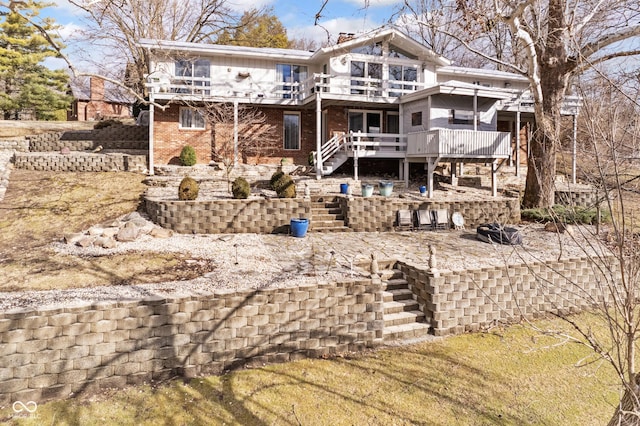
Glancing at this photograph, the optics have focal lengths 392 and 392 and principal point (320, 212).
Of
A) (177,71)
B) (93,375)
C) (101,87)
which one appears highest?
(101,87)

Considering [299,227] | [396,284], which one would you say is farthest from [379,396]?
[299,227]

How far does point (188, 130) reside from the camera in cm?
1923

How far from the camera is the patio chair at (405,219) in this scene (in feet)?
45.4

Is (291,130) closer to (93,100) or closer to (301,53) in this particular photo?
(301,53)

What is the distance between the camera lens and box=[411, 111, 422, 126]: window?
18.9m

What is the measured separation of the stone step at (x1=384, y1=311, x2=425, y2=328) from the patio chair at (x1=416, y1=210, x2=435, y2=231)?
19.9 feet

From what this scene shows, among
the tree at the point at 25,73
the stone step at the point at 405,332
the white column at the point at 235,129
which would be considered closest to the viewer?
the stone step at the point at 405,332

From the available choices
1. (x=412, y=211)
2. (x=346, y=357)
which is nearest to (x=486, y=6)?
(x=412, y=211)

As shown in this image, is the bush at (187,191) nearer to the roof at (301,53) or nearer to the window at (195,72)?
the window at (195,72)

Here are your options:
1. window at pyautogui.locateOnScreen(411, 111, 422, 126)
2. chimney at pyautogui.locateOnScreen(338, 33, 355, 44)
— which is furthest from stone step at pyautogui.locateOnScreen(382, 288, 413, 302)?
chimney at pyautogui.locateOnScreen(338, 33, 355, 44)

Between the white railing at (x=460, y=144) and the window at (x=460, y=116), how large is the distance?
2.09 metres

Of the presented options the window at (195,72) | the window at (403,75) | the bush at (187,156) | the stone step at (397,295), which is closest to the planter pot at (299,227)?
the stone step at (397,295)

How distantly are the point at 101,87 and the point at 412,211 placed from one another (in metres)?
34.7

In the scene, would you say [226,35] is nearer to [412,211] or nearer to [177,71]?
[177,71]
